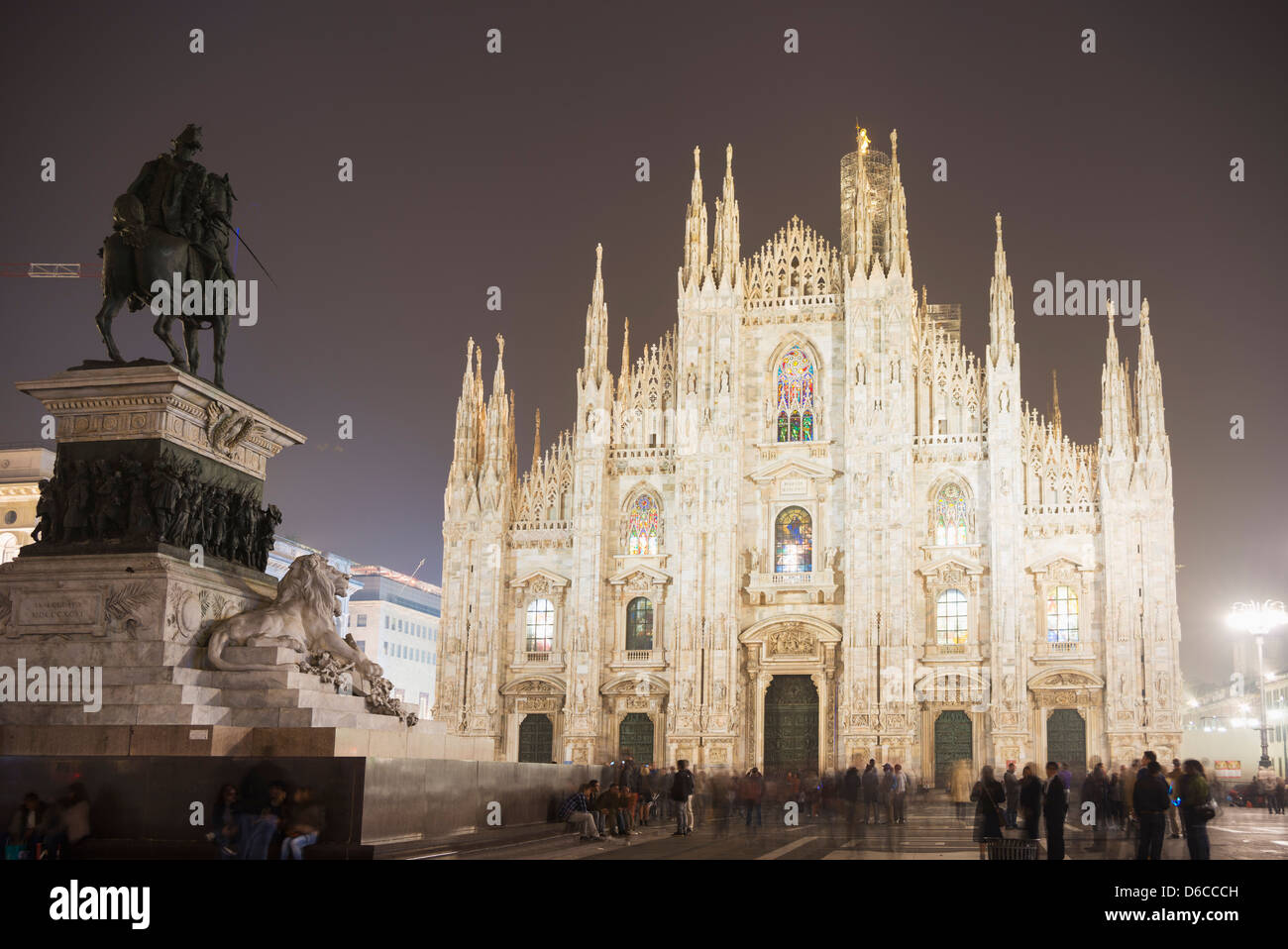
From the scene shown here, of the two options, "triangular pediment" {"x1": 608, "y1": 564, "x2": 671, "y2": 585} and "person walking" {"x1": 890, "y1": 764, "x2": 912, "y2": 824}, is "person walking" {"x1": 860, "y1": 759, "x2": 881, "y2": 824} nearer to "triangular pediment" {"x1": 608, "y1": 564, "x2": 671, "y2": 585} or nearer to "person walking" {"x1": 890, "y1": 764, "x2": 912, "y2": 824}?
"person walking" {"x1": 890, "y1": 764, "x2": 912, "y2": 824}

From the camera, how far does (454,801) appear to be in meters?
13.8

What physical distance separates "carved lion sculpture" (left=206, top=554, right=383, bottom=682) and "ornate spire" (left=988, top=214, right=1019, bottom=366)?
100.0 ft

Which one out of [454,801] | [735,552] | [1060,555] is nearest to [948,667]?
[1060,555]

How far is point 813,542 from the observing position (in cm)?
4122

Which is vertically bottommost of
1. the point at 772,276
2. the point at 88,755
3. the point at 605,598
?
the point at 88,755

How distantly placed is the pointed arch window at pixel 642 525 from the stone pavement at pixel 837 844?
52.9 feet

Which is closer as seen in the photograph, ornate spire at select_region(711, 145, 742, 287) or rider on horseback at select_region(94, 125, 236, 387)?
rider on horseback at select_region(94, 125, 236, 387)

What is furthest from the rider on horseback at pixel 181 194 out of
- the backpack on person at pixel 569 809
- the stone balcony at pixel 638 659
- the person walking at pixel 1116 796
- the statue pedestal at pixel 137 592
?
the stone balcony at pixel 638 659

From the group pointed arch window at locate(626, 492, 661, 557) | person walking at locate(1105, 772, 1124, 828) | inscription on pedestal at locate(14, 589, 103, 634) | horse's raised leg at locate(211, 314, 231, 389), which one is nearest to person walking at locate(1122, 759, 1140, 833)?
person walking at locate(1105, 772, 1124, 828)

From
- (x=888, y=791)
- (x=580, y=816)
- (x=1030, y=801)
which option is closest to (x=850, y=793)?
(x=888, y=791)

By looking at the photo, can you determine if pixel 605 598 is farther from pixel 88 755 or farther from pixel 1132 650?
pixel 88 755

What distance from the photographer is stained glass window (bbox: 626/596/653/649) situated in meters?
42.2

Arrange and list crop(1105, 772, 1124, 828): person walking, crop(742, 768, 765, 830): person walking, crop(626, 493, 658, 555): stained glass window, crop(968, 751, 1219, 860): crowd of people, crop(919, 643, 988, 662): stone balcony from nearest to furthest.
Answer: crop(968, 751, 1219, 860): crowd of people < crop(1105, 772, 1124, 828): person walking < crop(742, 768, 765, 830): person walking < crop(919, 643, 988, 662): stone balcony < crop(626, 493, 658, 555): stained glass window
